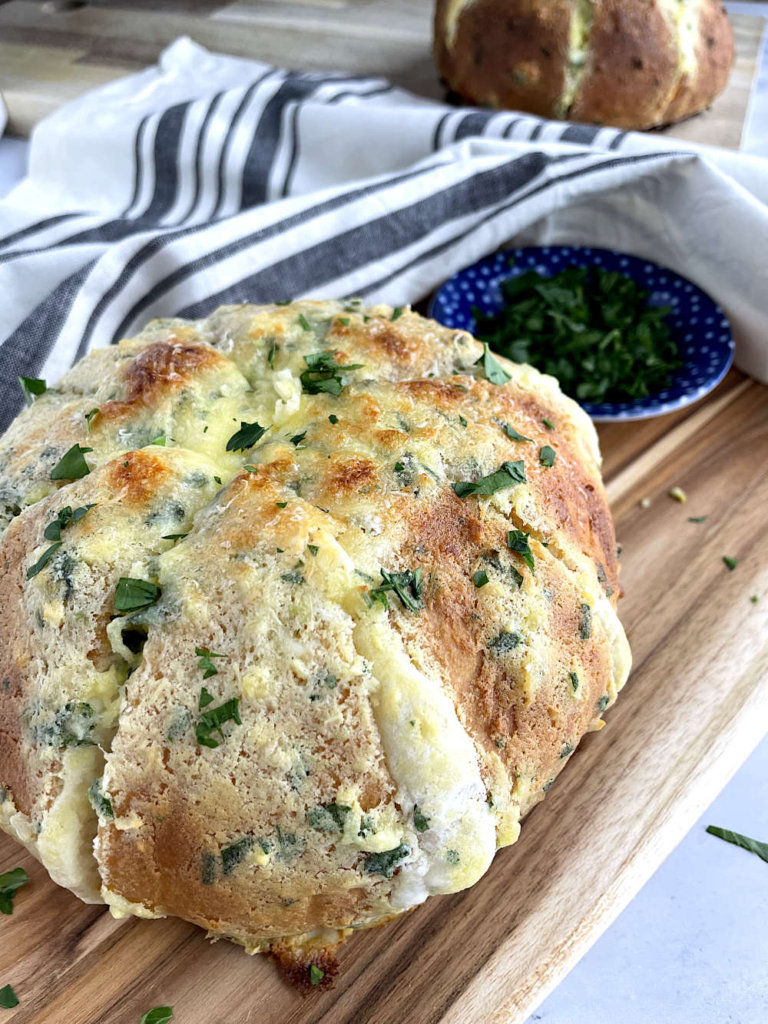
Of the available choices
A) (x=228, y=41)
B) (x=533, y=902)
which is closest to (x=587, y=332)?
(x=533, y=902)

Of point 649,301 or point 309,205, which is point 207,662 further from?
point 649,301

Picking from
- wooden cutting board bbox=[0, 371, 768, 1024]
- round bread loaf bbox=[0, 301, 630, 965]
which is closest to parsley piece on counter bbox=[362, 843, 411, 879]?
round bread loaf bbox=[0, 301, 630, 965]

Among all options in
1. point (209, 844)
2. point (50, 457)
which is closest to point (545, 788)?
point (209, 844)

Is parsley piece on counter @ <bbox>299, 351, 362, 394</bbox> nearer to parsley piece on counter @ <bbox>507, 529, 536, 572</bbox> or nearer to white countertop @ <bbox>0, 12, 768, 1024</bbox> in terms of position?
parsley piece on counter @ <bbox>507, 529, 536, 572</bbox>

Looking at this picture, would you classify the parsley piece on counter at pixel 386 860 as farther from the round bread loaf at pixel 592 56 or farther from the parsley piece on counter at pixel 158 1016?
the round bread loaf at pixel 592 56

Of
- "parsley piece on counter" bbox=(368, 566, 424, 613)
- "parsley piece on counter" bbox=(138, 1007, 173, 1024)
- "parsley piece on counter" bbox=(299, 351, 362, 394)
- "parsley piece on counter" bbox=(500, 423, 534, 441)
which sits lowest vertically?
"parsley piece on counter" bbox=(138, 1007, 173, 1024)

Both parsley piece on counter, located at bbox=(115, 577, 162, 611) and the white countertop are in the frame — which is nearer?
parsley piece on counter, located at bbox=(115, 577, 162, 611)

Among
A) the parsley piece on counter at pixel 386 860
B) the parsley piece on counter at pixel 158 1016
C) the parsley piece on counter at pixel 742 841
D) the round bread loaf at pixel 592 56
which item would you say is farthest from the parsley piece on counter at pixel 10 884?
the round bread loaf at pixel 592 56

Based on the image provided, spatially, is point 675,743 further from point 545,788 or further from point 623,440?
point 623,440
